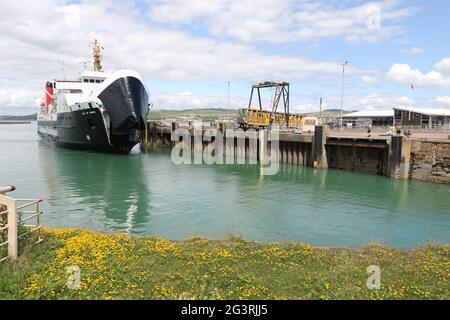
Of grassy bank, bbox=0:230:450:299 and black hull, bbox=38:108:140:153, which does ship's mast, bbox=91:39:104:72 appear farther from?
grassy bank, bbox=0:230:450:299

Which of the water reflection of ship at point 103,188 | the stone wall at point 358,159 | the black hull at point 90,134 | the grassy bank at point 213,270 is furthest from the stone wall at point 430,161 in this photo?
the black hull at point 90,134

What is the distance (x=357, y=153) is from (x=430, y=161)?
6.80 m

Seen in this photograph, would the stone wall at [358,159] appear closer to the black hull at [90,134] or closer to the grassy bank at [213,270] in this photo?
the black hull at [90,134]

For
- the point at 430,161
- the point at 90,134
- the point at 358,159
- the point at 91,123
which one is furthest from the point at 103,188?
the point at 430,161

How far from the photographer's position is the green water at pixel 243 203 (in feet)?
55.8

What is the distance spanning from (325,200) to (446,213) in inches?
270

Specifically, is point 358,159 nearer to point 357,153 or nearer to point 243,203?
point 357,153

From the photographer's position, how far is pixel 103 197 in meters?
24.6

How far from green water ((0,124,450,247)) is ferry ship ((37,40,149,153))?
5.92m

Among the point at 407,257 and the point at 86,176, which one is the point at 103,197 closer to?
the point at 86,176

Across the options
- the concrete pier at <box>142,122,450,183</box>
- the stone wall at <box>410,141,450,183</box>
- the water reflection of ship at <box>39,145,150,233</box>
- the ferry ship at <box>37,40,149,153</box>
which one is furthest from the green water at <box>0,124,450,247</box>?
the ferry ship at <box>37,40,149,153</box>

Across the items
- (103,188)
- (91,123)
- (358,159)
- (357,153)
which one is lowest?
(103,188)

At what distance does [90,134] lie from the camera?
4519 cm
